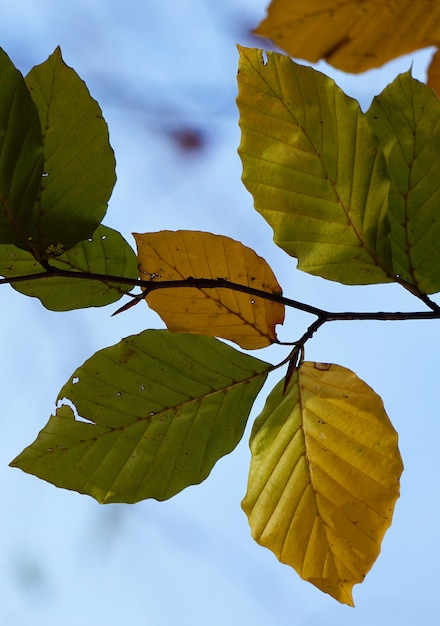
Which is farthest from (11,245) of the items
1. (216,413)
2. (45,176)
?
(216,413)

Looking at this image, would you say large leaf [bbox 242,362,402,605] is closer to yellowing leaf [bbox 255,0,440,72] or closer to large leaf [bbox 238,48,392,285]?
large leaf [bbox 238,48,392,285]

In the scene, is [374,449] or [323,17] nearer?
[323,17]

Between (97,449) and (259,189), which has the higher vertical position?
(259,189)

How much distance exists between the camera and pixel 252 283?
429 millimetres

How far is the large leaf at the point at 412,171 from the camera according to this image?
0.38 m

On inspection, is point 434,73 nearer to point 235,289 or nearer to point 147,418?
point 235,289

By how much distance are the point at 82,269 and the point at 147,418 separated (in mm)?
105

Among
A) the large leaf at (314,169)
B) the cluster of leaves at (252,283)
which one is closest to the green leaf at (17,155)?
the cluster of leaves at (252,283)

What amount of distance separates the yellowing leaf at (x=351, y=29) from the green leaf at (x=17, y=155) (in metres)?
0.12

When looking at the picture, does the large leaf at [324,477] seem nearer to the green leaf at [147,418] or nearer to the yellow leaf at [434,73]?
the green leaf at [147,418]

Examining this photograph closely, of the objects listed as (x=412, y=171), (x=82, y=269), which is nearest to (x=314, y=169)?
(x=412, y=171)

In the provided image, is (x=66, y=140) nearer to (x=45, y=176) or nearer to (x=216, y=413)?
(x=45, y=176)

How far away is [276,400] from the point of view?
463 mm

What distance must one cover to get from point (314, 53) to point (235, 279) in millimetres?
155
